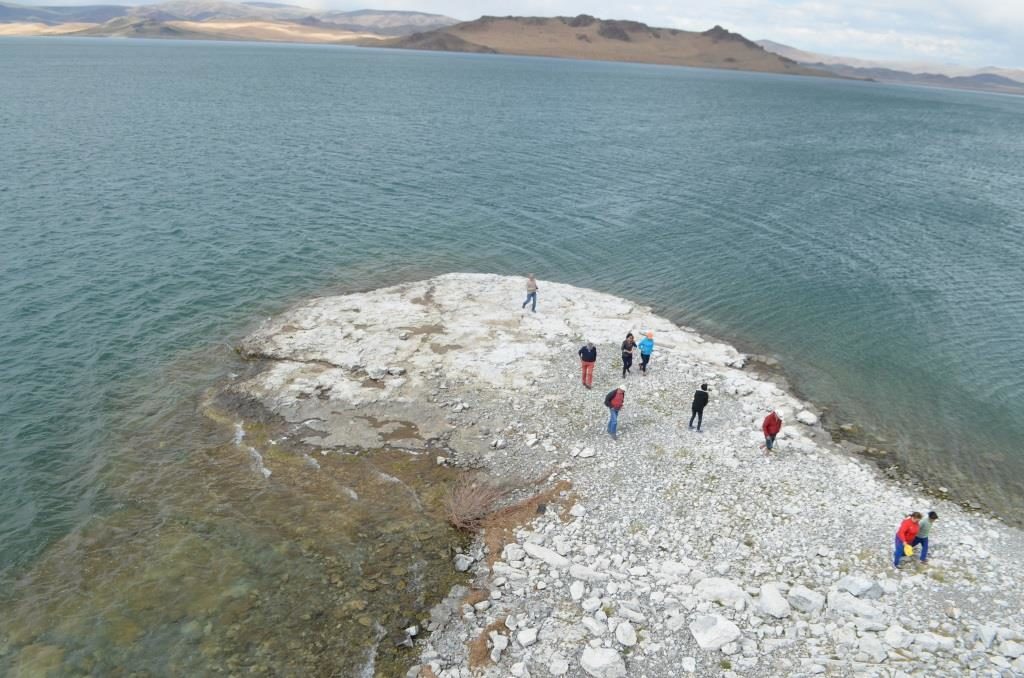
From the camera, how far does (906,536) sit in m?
17.9

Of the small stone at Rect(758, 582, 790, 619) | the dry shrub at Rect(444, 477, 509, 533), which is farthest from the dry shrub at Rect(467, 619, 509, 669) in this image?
the small stone at Rect(758, 582, 790, 619)

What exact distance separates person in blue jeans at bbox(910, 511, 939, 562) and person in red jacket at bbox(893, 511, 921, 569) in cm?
11

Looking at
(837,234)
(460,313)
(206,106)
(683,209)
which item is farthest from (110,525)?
(206,106)

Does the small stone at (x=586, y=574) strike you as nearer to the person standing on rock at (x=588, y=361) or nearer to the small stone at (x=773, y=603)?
the small stone at (x=773, y=603)

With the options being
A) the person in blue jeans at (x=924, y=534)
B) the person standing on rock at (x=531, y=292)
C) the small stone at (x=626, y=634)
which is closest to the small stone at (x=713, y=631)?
the small stone at (x=626, y=634)

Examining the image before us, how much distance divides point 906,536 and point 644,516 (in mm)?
7586

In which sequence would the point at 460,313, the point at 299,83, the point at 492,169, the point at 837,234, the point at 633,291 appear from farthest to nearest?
the point at 299,83
the point at 492,169
the point at 837,234
the point at 633,291
the point at 460,313

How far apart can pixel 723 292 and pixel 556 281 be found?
11087mm

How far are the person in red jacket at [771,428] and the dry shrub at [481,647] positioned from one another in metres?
12.4

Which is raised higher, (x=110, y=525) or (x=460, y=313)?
(x=460, y=313)

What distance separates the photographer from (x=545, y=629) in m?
16.2

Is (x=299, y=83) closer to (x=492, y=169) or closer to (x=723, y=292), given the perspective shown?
(x=492, y=169)

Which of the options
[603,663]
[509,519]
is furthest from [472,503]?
[603,663]

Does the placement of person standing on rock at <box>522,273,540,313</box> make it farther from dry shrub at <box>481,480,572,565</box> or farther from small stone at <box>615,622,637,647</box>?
small stone at <box>615,622,637,647</box>
